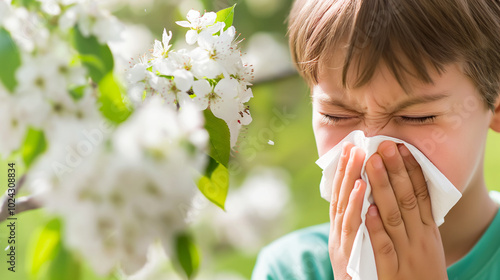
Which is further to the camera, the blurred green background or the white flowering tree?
the blurred green background

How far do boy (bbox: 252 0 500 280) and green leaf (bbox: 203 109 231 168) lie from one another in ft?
0.90

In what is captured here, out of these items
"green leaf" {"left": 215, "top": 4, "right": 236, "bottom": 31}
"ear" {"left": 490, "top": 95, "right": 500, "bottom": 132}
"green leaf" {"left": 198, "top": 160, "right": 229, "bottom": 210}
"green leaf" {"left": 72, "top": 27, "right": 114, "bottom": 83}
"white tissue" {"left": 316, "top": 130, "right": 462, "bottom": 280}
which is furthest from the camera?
"ear" {"left": 490, "top": 95, "right": 500, "bottom": 132}

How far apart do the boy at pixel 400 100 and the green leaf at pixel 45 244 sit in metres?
0.51

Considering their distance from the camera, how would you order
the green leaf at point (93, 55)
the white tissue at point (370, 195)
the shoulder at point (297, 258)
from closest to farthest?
1. the green leaf at point (93, 55)
2. the white tissue at point (370, 195)
3. the shoulder at point (297, 258)

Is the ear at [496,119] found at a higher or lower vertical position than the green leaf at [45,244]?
lower

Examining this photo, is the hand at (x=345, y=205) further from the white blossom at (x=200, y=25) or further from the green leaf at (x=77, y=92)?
the green leaf at (x=77, y=92)

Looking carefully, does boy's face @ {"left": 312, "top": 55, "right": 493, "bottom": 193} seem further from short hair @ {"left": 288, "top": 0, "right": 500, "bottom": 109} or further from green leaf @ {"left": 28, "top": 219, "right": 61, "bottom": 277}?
green leaf @ {"left": 28, "top": 219, "right": 61, "bottom": 277}

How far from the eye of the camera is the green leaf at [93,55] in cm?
39

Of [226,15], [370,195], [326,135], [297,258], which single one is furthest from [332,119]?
[297,258]

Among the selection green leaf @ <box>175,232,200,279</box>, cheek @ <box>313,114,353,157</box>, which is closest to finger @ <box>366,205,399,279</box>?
cheek @ <box>313,114,353,157</box>

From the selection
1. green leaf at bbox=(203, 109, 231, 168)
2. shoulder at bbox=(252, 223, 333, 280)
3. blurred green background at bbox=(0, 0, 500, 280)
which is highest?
green leaf at bbox=(203, 109, 231, 168)

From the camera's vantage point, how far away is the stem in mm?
350

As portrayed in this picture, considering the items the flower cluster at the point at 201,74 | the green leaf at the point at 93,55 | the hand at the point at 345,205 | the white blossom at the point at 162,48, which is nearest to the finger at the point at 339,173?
the hand at the point at 345,205

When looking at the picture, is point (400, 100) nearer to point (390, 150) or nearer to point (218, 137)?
point (390, 150)
